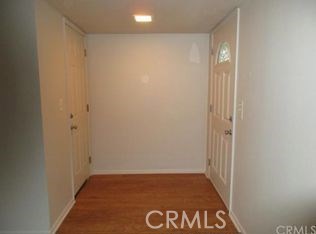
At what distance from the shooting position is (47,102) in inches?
84.5

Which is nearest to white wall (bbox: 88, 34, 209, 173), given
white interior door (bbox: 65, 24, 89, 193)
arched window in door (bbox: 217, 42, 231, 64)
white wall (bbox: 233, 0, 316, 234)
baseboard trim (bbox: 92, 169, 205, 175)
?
baseboard trim (bbox: 92, 169, 205, 175)

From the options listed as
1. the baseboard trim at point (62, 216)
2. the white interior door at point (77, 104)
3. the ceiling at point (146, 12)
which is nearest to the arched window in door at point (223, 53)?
the ceiling at point (146, 12)

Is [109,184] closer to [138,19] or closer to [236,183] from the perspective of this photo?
[236,183]

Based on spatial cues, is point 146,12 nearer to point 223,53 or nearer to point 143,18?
point 143,18

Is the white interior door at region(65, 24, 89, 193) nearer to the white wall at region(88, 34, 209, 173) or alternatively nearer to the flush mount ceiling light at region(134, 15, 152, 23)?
the white wall at region(88, 34, 209, 173)

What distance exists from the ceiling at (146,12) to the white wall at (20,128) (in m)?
0.42

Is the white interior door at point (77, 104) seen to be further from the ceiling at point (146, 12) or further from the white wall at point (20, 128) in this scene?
the white wall at point (20, 128)

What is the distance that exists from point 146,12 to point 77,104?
1.45 m

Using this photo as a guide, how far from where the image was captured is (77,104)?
10.1 feet

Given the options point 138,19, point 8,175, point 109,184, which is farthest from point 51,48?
point 109,184

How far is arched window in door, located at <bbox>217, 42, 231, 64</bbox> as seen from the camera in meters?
2.70

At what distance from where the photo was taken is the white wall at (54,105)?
2.07 metres

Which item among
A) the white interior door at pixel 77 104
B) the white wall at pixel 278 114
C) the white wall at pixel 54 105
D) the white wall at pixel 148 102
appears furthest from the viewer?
the white wall at pixel 148 102

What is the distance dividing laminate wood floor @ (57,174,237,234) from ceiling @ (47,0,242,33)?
85.4 inches
